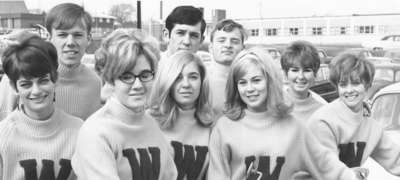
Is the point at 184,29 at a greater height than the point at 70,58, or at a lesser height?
greater

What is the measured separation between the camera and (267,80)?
3.44 meters

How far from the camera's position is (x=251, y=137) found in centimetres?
340

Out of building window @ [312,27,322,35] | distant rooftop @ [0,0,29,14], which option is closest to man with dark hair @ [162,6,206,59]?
distant rooftop @ [0,0,29,14]

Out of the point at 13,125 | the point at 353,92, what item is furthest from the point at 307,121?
the point at 13,125

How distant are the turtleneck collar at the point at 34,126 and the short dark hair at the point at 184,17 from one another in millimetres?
1796

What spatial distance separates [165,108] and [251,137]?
594 millimetres

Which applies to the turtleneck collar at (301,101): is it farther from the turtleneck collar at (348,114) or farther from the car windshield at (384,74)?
the car windshield at (384,74)

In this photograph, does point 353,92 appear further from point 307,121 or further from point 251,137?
point 251,137

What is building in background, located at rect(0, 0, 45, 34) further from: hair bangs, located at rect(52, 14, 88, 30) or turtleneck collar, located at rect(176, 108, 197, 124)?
turtleneck collar, located at rect(176, 108, 197, 124)

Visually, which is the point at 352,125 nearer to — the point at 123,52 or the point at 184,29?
the point at 184,29

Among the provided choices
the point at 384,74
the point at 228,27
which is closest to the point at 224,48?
the point at 228,27

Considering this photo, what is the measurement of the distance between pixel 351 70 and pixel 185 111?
46.3 inches

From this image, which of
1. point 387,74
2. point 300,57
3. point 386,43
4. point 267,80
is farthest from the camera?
point 386,43

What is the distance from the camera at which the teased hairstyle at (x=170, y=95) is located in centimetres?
358
